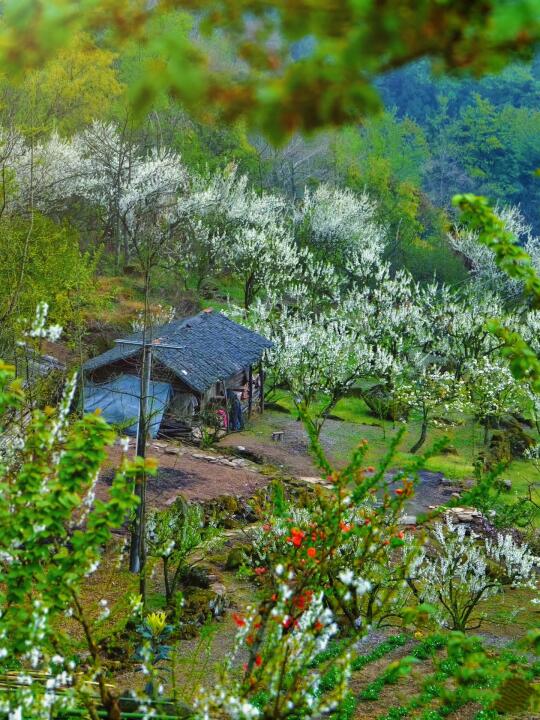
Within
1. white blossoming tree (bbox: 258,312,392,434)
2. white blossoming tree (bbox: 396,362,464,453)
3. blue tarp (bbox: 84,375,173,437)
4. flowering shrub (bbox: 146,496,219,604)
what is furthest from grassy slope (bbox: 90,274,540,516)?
flowering shrub (bbox: 146,496,219,604)

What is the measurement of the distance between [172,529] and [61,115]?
3174 centimetres

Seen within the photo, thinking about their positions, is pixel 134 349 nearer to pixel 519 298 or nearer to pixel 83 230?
pixel 83 230

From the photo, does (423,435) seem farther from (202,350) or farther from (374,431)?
(202,350)

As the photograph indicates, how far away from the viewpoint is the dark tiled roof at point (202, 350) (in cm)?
2302

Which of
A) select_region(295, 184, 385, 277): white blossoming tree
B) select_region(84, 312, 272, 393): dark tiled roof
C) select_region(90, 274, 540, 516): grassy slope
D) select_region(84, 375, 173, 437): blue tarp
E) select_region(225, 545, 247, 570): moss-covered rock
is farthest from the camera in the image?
select_region(295, 184, 385, 277): white blossoming tree

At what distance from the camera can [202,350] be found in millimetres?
24953

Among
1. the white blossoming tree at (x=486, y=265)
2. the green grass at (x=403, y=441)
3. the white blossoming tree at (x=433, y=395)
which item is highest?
the white blossoming tree at (x=486, y=265)

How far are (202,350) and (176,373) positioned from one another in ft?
7.82

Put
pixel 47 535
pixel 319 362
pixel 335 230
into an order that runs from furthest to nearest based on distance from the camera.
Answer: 1. pixel 335 230
2. pixel 319 362
3. pixel 47 535

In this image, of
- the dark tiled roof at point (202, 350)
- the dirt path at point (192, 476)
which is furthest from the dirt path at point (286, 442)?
the dark tiled roof at point (202, 350)

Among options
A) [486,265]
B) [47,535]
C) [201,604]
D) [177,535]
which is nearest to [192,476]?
[177,535]

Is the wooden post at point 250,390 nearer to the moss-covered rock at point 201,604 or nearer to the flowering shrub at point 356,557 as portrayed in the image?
the flowering shrub at point 356,557

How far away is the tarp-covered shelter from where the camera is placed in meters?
22.8

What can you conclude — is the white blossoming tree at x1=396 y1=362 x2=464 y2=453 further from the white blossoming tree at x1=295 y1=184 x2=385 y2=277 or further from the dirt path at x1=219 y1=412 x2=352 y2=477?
the white blossoming tree at x1=295 y1=184 x2=385 y2=277
